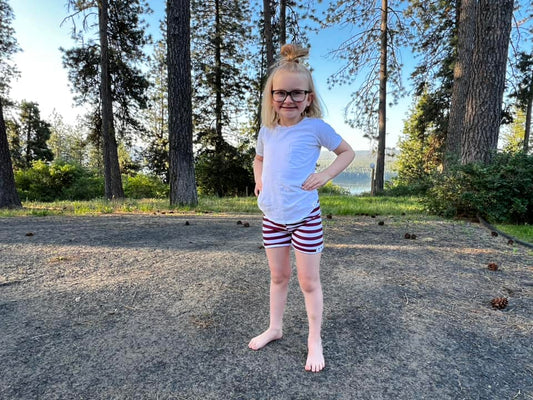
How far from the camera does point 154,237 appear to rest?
14.9 feet

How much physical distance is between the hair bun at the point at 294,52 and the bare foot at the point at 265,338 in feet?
5.73

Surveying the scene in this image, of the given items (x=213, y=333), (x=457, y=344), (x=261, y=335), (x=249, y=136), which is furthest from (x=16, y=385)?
(x=249, y=136)

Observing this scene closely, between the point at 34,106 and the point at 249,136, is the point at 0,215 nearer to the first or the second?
the point at 249,136

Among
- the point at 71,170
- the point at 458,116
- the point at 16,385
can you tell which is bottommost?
the point at 16,385

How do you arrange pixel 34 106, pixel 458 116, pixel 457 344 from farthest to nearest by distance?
pixel 34 106
pixel 458 116
pixel 457 344

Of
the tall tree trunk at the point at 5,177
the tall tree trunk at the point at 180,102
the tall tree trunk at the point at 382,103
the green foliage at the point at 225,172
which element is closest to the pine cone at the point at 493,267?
the tall tree trunk at the point at 180,102

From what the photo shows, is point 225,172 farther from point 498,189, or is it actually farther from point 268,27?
point 498,189

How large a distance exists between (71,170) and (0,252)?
18656 millimetres

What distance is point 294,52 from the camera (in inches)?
72.2

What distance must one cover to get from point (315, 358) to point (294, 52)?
183 cm

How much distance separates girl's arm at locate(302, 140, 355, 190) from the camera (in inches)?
66.1

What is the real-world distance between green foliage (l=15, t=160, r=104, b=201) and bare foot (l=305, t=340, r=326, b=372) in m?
20.8

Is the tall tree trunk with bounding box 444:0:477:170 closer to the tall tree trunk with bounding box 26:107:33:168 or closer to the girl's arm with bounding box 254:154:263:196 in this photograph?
the girl's arm with bounding box 254:154:263:196

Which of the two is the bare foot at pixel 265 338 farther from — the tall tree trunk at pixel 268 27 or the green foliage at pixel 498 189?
the tall tree trunk at pixel 268 27
